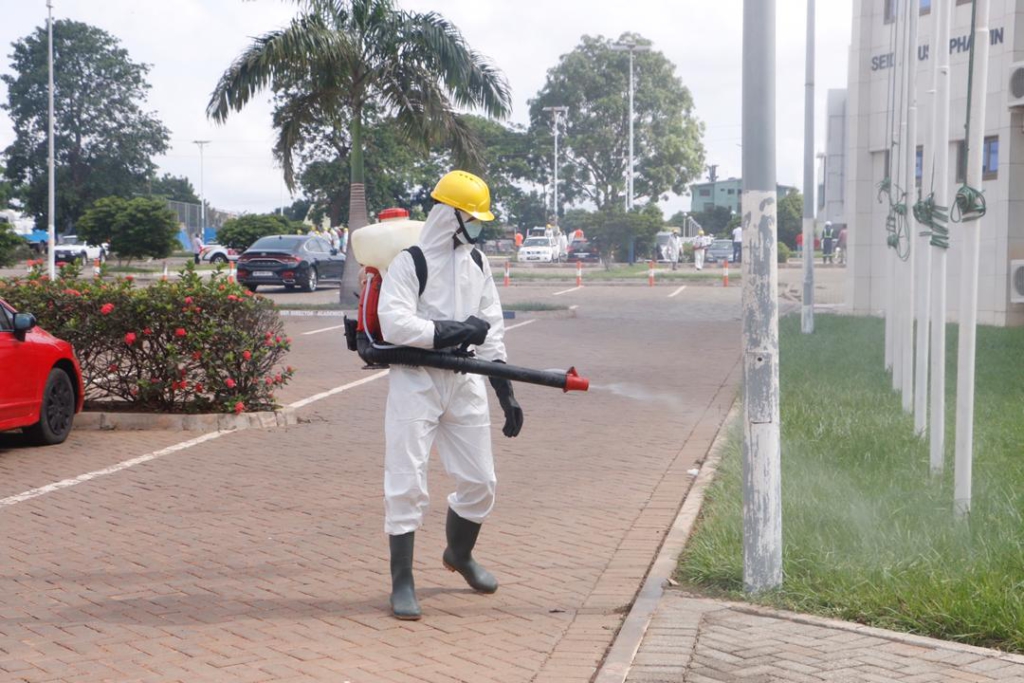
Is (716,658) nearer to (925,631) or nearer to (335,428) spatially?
(925,631)

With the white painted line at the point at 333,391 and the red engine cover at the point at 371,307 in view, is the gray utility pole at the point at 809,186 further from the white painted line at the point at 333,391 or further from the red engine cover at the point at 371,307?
the red engine cover at the point at 371,307

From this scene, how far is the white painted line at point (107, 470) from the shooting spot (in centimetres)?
805

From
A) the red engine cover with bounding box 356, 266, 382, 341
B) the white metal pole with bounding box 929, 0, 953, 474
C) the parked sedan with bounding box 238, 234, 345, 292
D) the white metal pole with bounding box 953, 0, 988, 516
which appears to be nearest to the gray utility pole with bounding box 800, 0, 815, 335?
the white metal pole with bounding box 929, 0, 953, 474

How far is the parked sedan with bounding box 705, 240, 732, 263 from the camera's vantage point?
181 feet

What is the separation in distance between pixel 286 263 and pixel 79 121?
49.1m

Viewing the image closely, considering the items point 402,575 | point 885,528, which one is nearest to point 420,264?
point 402,575

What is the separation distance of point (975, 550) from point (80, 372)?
23.8 ft

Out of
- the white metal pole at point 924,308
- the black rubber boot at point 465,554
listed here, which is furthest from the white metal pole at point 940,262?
the black rubber boot at point 465,554

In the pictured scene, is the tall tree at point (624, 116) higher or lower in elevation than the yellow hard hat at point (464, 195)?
higher

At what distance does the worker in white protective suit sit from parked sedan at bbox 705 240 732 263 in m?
49.7

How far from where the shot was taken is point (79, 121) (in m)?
76.0

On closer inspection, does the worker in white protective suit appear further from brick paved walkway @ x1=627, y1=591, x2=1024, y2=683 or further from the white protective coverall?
brick paved walkway @ x1=627, y1=591, x2=1024, y2=683

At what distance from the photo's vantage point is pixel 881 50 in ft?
81.5

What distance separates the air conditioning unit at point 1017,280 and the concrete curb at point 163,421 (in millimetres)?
12960
